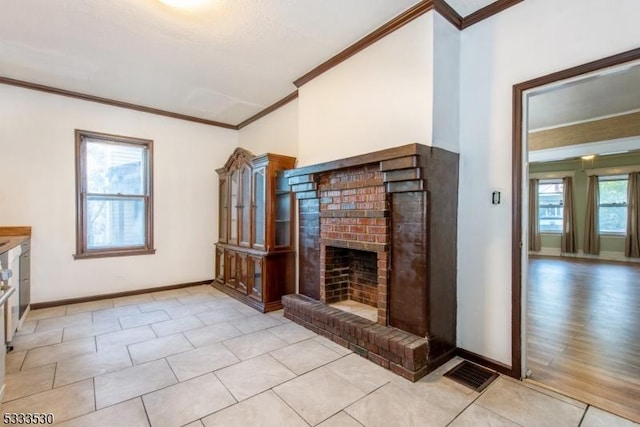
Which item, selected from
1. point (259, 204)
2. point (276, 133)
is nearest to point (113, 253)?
point (259, 204)

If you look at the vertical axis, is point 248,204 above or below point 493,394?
above

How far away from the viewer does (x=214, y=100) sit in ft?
14.8

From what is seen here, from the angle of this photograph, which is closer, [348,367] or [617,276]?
[348,367]

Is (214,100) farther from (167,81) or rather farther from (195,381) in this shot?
(195,381)

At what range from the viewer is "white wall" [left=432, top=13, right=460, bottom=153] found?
8.07 ft

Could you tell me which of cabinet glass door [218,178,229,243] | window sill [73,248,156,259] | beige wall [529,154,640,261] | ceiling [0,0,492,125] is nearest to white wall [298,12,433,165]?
ceiling [0,0,492,125]

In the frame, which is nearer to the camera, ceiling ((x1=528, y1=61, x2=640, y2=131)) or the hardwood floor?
the hardwood floor

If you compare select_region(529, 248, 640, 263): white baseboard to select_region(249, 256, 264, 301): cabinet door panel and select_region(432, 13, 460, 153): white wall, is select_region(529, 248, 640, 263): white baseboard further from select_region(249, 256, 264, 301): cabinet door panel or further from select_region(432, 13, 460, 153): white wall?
select_region(249, 256, 264, 301): cabinet door panel

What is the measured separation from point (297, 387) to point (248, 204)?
8.78 ft

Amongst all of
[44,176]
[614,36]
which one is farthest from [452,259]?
[44,176]

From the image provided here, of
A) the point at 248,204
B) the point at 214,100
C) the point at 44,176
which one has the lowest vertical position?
the point at 248,204

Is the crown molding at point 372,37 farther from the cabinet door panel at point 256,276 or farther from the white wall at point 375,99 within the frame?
the cabinet door panel at point 256,276

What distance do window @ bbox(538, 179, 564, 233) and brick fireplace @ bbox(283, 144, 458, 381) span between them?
8467 mm

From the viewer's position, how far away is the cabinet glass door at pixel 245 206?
433 centimetres
